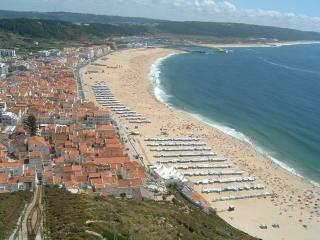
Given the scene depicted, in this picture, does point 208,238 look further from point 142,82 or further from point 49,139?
point 142,82

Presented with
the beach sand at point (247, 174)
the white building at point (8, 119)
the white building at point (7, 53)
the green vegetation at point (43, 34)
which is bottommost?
the beach sand at point (247, 174)

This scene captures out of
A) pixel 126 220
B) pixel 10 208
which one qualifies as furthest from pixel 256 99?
pixel 10 208

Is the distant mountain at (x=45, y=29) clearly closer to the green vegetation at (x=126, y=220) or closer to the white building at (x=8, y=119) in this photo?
the white building at (x=8, y=119)

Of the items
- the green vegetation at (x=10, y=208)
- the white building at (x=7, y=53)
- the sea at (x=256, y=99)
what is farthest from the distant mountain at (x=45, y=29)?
the green vegetation at (x=10, y=208)

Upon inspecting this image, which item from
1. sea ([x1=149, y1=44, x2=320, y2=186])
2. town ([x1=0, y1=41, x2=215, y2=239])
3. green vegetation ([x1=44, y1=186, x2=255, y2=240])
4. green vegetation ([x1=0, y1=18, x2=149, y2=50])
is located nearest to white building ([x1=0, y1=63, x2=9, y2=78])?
town ([x1=0, y1=41, x2=215, y2=239])

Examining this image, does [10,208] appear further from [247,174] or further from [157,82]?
[157,82]

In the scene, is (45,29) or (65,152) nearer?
(65,152)
